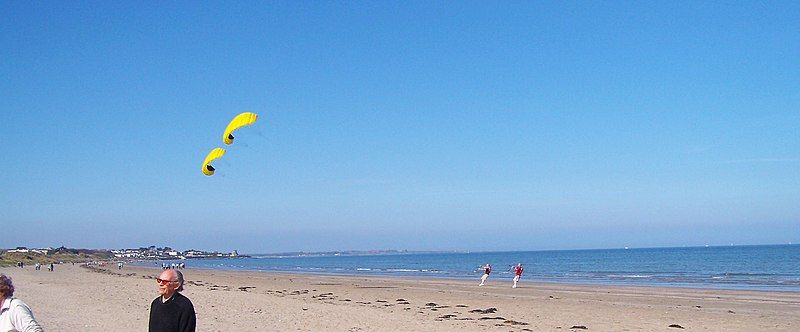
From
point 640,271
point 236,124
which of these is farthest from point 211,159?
point 640,271

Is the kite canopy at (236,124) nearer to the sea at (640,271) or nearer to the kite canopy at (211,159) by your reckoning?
the kite canopy at (211,159)

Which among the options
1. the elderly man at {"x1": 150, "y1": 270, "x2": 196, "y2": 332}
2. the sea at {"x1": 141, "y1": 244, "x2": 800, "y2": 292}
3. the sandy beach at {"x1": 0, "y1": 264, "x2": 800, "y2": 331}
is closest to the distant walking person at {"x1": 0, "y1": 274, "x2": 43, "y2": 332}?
the elderly man at {"x1": 150, "y1": 270, "x2": 196, "y2": 332}

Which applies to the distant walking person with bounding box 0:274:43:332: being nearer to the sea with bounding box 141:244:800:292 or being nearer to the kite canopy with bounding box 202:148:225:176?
the kite canopy with bounding box 202:148:225:176

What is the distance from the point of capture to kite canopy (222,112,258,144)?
511 inches

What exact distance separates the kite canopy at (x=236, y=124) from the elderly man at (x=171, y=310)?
813 cm

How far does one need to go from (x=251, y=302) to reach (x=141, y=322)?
537 centimetres

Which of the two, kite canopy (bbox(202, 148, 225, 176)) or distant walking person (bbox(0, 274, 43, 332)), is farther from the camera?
kite canopy (bbox(202, 148, 225, 176))

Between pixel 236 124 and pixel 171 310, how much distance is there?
28.2ft

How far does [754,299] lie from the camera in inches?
854

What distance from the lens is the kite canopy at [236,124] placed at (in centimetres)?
1298

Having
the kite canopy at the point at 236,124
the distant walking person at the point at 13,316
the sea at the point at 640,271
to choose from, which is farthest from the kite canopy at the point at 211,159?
the sea at the point at 640,271

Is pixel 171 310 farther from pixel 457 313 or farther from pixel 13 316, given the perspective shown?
pixel 457 313

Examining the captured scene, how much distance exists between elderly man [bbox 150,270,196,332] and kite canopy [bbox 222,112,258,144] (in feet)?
26.7

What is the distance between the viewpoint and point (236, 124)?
13227 mm
